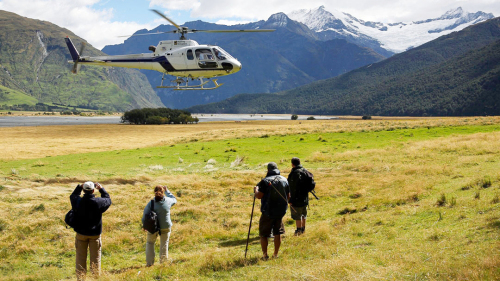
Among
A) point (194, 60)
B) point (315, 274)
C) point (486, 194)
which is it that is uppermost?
point (194, 60)

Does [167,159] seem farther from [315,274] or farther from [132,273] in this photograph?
[315,274]

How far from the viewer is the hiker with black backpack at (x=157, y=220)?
34.4 feet

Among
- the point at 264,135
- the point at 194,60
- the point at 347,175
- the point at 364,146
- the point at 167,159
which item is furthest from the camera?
the point at 264,135

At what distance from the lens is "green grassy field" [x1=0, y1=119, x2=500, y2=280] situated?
8.73 m

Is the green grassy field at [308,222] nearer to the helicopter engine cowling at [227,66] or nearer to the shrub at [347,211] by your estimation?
the shrub at [347,211]

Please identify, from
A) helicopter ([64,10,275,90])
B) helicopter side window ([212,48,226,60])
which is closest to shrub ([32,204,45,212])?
helicopter ([64,10,275,90])

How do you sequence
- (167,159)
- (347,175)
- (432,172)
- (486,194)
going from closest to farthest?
(486,194)
(432,172)
(347,175)
(167,159)

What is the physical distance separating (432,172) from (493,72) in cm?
16082

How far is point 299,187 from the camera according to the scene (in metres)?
12.2

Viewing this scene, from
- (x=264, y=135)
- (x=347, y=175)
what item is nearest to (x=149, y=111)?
(x=264, y=135)

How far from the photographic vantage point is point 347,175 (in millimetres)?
25156

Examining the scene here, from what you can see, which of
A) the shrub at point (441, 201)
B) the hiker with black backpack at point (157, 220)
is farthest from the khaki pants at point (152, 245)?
the shrub at point (441, 201)

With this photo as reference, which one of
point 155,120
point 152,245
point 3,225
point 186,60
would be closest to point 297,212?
point 152,245

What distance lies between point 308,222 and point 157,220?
21.5 ft
